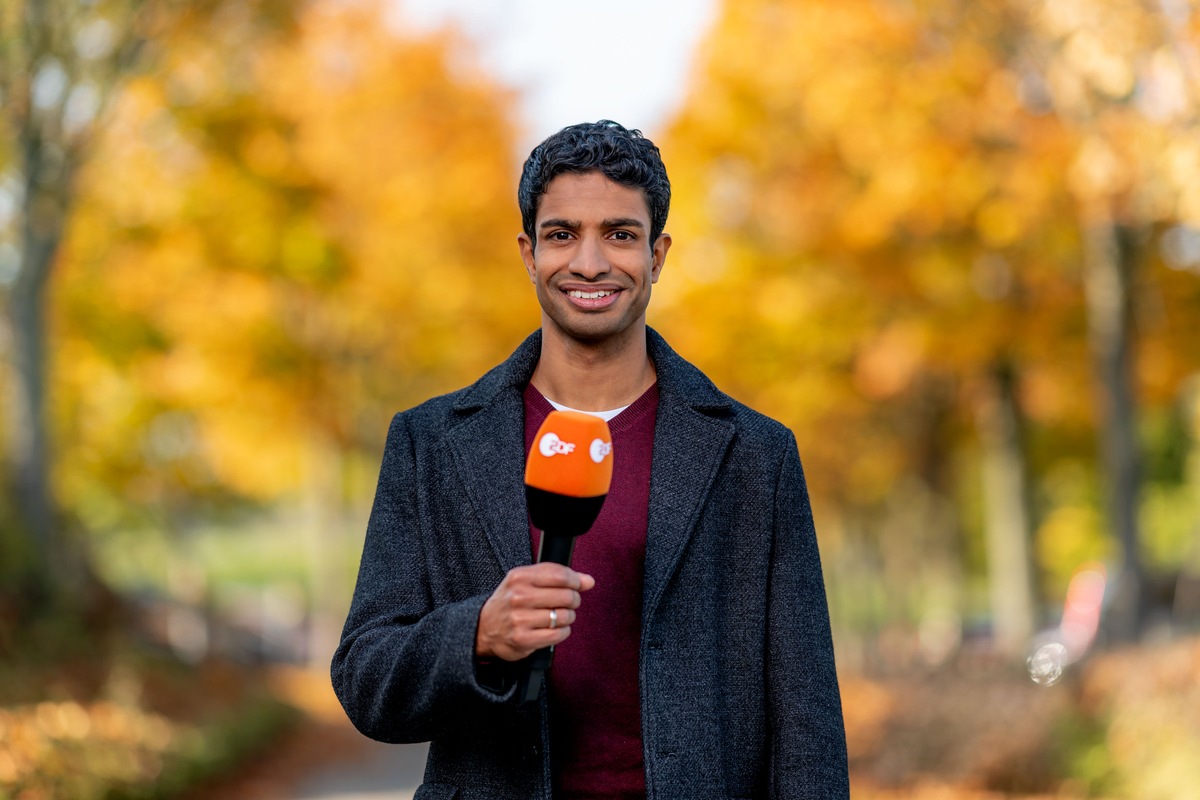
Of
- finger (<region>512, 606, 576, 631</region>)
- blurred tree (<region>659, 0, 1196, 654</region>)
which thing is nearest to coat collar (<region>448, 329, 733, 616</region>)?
finger (<region>512, 606, 576, 631</region>)

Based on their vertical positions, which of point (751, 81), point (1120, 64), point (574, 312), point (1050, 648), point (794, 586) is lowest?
point (794, 586)

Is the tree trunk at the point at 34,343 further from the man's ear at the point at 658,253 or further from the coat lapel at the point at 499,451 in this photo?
the man's ear at the point at 658,253

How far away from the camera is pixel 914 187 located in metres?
12.5

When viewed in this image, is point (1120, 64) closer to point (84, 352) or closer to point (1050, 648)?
point (1050, 648)

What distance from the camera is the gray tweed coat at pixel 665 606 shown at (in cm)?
245

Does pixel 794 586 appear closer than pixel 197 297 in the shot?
Yes

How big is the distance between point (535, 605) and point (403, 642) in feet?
1.15

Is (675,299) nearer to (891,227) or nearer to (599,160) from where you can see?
(891,227)

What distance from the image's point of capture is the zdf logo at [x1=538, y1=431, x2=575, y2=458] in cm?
225

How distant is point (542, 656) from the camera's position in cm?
230

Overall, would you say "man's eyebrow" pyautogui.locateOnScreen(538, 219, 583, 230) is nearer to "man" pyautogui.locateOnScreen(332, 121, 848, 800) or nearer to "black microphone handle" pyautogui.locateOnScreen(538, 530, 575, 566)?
"man" pyautogui.locateOnScreen(332, 121, 848, 800)

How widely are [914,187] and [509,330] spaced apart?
9290 millimetres

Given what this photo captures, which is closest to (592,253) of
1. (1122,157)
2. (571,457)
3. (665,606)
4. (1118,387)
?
(571,457)

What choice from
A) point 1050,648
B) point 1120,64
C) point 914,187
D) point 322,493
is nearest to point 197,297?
point 322,493
